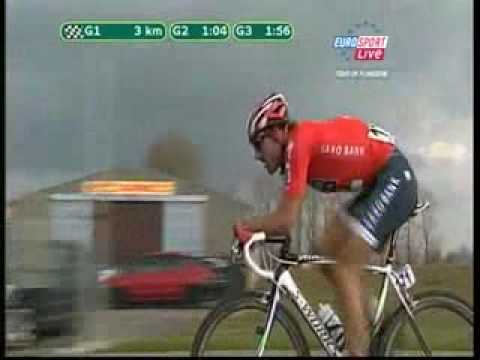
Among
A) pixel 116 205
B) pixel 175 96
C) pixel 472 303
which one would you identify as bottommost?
pixel 472 303

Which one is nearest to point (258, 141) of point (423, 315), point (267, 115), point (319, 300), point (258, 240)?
point (267, 115)

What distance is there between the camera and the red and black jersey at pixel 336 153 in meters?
5.44

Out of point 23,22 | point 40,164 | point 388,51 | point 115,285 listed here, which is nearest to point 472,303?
point 388,51

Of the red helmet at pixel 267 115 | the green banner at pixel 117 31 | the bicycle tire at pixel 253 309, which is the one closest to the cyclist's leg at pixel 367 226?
the bicycle tire at pixel 253 309

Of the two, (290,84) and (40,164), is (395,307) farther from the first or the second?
(40,164)

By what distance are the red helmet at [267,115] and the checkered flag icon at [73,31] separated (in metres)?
1.00

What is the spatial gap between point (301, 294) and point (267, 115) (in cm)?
91

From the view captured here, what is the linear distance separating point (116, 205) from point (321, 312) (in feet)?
4.28

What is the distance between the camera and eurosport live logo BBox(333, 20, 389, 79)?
6.14 m

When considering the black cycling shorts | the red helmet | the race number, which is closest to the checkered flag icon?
the red helmet

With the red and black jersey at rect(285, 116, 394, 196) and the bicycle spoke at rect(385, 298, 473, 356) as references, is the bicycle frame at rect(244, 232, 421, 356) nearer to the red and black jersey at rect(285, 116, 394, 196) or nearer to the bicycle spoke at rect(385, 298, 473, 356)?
the bicycle spoke at rect(385, 298, 473, 356)

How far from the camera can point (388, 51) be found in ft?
20.2

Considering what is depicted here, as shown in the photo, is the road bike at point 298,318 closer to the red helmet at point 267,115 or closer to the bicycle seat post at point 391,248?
the bicycle seat post at point 391,248

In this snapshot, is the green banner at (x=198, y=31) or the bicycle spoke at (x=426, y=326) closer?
the bicycle spoke at (x=426, y=326)
